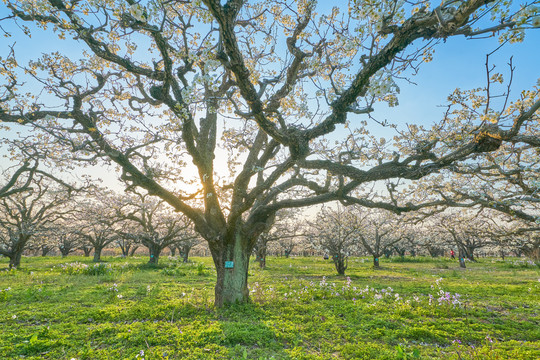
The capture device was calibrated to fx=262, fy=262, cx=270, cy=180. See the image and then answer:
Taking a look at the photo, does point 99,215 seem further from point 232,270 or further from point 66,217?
point 232,270

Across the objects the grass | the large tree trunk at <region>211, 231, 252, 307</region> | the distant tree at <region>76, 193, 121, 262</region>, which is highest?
the distant tree at <region>76, 193, 121, 262</region>

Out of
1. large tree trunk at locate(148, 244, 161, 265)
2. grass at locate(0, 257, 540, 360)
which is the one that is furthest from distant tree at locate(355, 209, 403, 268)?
large tree trunk at locate(148, 244, 161, 265)

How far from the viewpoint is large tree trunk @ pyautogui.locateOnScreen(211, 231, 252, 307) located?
26.9ft

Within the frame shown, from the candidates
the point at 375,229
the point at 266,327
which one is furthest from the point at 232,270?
the point at 375,229

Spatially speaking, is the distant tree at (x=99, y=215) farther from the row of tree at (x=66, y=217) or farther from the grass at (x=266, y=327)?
the grass at (x=266, y=327)

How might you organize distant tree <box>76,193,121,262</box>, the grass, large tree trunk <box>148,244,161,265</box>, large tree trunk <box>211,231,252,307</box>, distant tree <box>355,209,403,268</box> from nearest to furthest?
the grass < large tree trunk <box>211,231,252,307</box> < distant tree <box>76,193,121,262</box> < distant tree <box>355,209,403,268</box> < large tree trunk <box>148,244,161,265</box>

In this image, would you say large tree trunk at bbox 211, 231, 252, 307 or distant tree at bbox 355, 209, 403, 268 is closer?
large tree trunk at bbox 211, 231, 252, 307

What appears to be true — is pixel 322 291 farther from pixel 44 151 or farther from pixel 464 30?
pixel 44 151

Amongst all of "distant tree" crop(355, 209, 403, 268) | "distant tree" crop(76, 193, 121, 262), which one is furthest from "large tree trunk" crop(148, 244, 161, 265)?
"distant tree" crop(355, 209, 403, 268)

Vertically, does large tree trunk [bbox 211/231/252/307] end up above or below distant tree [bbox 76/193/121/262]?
below

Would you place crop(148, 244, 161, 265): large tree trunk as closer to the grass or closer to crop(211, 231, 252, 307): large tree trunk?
the grass

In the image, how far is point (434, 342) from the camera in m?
5.64

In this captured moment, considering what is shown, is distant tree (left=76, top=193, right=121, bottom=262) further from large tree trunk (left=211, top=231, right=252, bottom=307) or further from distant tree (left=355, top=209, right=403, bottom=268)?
distant tree (left=355, top=209, right=403, bottom=268)

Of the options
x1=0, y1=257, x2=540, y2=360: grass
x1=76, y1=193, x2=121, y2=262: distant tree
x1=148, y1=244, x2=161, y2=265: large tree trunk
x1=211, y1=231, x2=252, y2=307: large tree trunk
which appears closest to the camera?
x1=0, y1=257, x2=540, y2=360: grass
